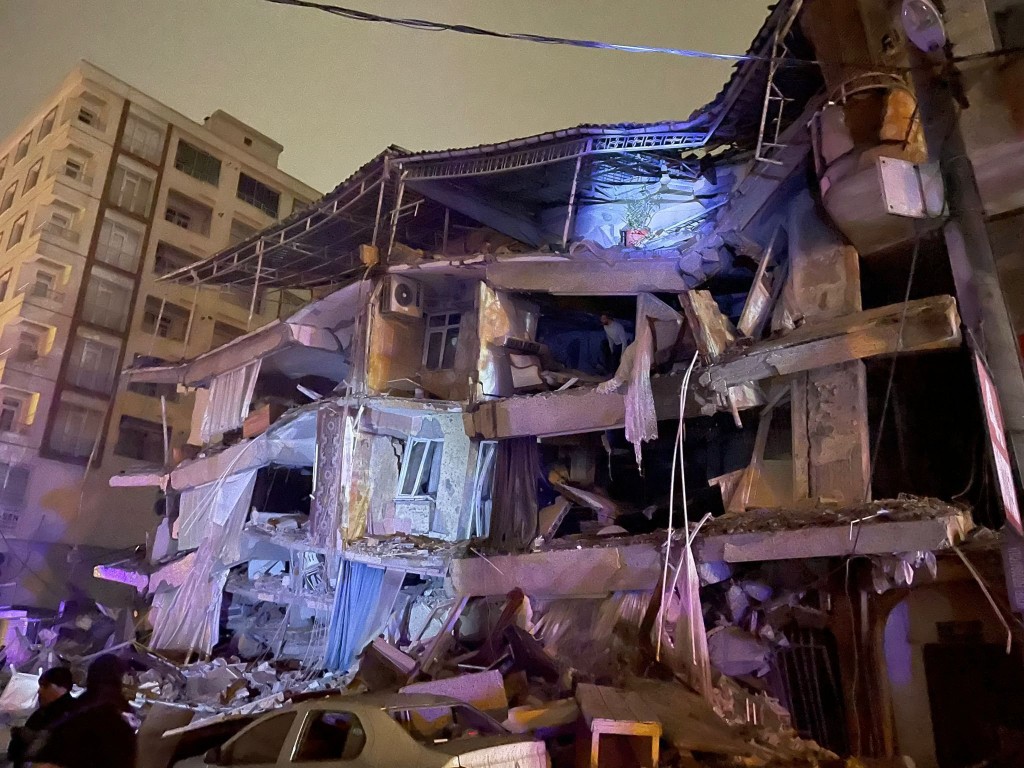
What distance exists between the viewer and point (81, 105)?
2911 cm

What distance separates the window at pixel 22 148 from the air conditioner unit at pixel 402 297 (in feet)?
83.9

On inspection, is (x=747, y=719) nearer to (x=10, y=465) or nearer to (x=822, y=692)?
(x=822, y=692)

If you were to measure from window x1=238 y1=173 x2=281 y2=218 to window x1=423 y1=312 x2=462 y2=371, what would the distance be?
69.4 ft

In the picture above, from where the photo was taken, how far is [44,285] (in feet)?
89.2

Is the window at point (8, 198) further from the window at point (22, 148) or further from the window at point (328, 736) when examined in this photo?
the window at point (328, 736)

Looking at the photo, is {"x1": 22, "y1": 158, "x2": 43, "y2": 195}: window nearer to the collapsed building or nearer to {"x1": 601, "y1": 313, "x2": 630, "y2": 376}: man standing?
the collapsed building

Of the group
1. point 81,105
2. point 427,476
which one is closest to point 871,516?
point 427,476

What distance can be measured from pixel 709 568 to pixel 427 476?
6.86m

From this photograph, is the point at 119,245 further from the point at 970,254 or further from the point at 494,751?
the point at 970,254

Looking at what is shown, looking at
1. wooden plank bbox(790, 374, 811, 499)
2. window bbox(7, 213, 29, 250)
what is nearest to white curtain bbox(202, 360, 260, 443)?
wooden plank bbox(790, 374, 811, 499)

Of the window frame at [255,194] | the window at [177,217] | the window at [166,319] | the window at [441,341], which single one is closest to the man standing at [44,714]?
the window at [441,341]

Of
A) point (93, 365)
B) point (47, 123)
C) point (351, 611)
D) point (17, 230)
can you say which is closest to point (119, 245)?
point (17, 230)

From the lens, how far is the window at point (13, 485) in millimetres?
24469

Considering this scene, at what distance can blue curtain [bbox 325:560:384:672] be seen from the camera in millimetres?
13633
